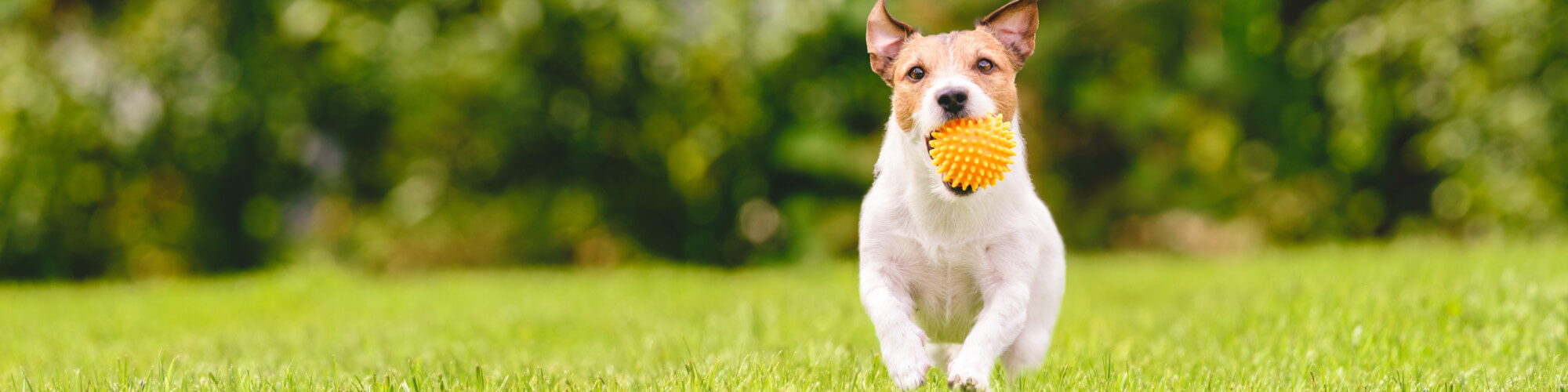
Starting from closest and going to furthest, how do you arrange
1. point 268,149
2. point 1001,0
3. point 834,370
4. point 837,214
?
point 834,370
point 1001,0
point 837,214
point 268,149

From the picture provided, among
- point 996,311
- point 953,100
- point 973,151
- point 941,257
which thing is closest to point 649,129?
point 941,257

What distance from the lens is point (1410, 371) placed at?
3592 millimetres

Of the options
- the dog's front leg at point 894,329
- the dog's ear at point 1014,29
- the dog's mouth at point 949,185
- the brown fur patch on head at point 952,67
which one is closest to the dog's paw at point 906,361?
the dog's front leg at point 894,329

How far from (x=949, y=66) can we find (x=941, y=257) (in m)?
0.49

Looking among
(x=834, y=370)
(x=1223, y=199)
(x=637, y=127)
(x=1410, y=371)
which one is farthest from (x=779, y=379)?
(x=1223, y=199)

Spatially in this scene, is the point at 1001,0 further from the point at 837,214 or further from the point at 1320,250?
the point at 1320,250

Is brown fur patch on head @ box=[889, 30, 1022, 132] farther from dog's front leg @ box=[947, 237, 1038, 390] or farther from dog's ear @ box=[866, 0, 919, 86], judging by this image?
dog's front leg @ box=[947, 237, 1038, 390]

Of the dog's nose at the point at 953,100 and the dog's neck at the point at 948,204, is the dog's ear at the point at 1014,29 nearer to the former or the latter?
the dog's neck at the point at 948,204

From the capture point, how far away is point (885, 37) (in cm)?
289

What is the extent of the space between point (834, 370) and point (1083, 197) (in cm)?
859

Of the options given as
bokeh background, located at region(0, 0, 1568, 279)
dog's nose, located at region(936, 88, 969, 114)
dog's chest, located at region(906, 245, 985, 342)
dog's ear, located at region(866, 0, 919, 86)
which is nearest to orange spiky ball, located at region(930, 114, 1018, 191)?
dog's nose, located at region(936, 88, 969, 114)

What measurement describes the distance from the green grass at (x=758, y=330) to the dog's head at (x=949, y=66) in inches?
29.6

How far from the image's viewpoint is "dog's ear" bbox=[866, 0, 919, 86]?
2848 mm

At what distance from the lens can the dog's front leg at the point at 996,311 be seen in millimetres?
2629
